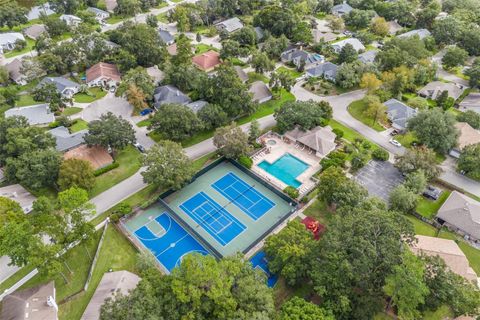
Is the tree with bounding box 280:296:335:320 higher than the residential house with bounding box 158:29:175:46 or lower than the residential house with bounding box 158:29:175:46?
lower

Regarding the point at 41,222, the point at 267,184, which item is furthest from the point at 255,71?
the point at 41,222

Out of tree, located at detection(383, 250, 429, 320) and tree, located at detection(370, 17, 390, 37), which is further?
tree, located at detection(370, 17, 390, 37)

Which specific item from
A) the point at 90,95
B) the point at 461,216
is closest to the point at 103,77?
the point at 90,95

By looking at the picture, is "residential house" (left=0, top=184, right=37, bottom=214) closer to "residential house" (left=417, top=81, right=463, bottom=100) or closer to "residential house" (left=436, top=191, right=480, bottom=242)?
"residential house" (left=436, top=191, right=480, bottom=242)

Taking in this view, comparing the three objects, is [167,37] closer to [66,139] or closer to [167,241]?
[66,139]

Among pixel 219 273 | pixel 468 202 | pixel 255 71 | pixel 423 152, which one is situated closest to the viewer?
pixel 219 273

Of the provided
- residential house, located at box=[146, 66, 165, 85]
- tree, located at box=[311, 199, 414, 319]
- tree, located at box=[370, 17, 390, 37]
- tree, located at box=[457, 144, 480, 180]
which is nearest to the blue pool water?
tree, located at box=[311, 199, 414, 319]

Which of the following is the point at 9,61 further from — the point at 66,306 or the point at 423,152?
the point at 423,152
